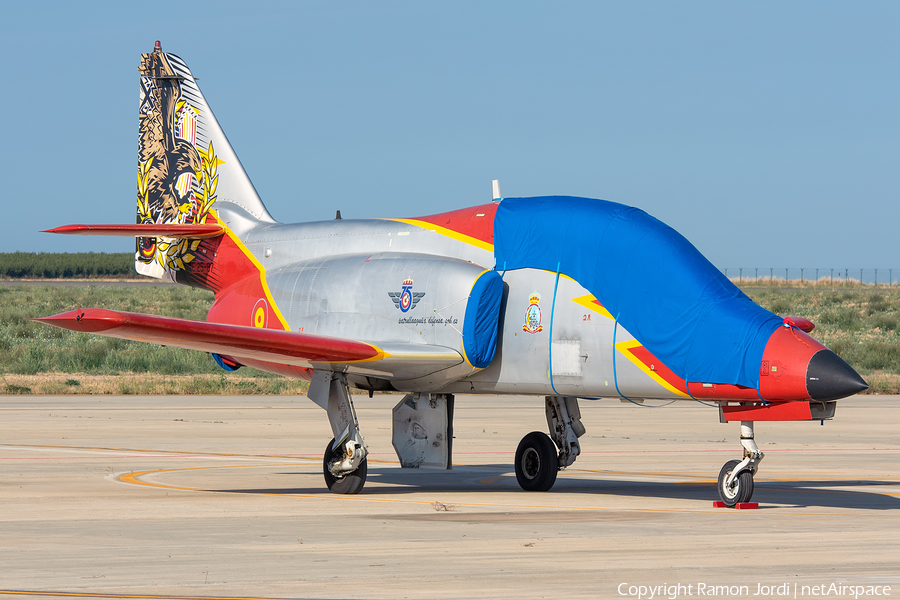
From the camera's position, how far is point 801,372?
1335 centimetres

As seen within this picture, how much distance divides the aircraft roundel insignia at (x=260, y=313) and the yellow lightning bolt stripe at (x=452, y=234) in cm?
283

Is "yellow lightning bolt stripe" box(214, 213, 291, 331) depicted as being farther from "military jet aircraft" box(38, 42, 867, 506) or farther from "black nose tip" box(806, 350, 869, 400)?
"black nose tip" box(806, 350, 869, 400)

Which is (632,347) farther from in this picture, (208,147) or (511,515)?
(208,147)

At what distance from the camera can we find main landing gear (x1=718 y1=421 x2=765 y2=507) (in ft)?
47.3

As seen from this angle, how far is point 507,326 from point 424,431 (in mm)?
2408

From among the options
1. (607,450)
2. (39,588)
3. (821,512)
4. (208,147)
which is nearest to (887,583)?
(821,512)

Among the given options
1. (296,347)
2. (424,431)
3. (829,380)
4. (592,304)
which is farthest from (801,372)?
(296,347)

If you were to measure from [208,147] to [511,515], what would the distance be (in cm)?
1145

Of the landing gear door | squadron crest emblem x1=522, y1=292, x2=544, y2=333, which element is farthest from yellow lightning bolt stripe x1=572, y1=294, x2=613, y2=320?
the landing gear door

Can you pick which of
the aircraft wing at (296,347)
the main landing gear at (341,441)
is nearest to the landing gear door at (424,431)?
the aircraft wing at (296,347)

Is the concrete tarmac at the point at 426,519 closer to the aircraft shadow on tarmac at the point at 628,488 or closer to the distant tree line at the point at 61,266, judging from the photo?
the aircraft shadow on tarmac at the point at 628,488

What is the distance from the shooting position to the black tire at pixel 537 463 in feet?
57.3

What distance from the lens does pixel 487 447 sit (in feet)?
82.5

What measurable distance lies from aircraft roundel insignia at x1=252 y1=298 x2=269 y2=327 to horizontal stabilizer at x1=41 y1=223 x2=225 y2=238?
264cm
